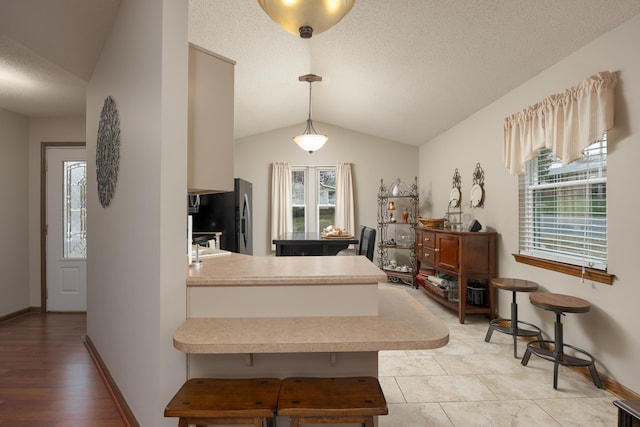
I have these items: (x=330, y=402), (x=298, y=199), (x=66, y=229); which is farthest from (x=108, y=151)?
(x=298, y=199)

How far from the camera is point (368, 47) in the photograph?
3451 mm

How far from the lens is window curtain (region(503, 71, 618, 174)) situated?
2441mm

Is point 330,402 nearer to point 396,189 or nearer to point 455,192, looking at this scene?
point 455,192

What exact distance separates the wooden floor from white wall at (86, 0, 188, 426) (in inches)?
10.8

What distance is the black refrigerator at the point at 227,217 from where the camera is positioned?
4863mm

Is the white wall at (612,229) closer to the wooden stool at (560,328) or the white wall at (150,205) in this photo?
the wooden stool at (560,328)

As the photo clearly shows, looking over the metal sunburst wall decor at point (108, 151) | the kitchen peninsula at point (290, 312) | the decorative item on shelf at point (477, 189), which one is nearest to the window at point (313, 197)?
the decorative item on shelf at point (477, 189)

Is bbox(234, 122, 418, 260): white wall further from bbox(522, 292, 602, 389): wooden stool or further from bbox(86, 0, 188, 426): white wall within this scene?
bbox(86, 0, 188, 426): white wall

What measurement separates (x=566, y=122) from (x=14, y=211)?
546 cm

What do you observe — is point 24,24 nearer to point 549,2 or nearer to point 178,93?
point 178,93

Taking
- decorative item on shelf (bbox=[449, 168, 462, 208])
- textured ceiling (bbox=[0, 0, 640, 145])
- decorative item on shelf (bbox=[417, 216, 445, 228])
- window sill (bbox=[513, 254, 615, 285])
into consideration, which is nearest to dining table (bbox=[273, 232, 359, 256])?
decorative item on shelf (bbox=[417, 216, 445, 228])

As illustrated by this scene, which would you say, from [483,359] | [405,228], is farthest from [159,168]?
[405,228]

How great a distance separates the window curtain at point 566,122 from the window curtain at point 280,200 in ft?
12.8

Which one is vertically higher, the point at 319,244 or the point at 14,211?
the point at 14,211
